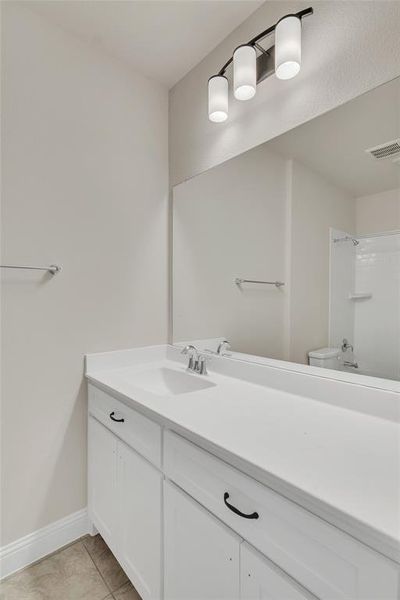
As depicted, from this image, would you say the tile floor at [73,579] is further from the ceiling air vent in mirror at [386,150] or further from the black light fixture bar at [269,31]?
the black light fixture bar at [269,31]

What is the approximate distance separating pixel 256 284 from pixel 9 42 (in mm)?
1507

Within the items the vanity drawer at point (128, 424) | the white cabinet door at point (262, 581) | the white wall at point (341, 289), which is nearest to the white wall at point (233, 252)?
the white wall at point (341, 289)

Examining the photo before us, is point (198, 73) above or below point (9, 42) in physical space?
above

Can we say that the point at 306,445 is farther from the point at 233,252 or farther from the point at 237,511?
the point at 233,252

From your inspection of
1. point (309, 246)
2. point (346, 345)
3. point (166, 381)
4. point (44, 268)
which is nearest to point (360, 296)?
point (346, 345)

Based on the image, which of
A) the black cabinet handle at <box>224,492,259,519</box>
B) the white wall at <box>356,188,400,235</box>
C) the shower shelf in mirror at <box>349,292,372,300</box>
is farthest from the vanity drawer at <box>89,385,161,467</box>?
the white wall at <box>356,188,400,235</box>

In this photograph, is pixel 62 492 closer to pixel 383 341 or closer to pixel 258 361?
pixel 258 361

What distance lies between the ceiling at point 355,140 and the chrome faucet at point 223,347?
34.1 inches

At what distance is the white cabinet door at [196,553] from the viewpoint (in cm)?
77

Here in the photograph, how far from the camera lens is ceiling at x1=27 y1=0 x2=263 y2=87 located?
136cm

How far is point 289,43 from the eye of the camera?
1.11 metres

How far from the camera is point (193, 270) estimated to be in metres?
1.78

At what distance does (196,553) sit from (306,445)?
0.46 metres

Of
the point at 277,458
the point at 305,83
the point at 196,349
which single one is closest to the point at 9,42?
the point at 305,83
